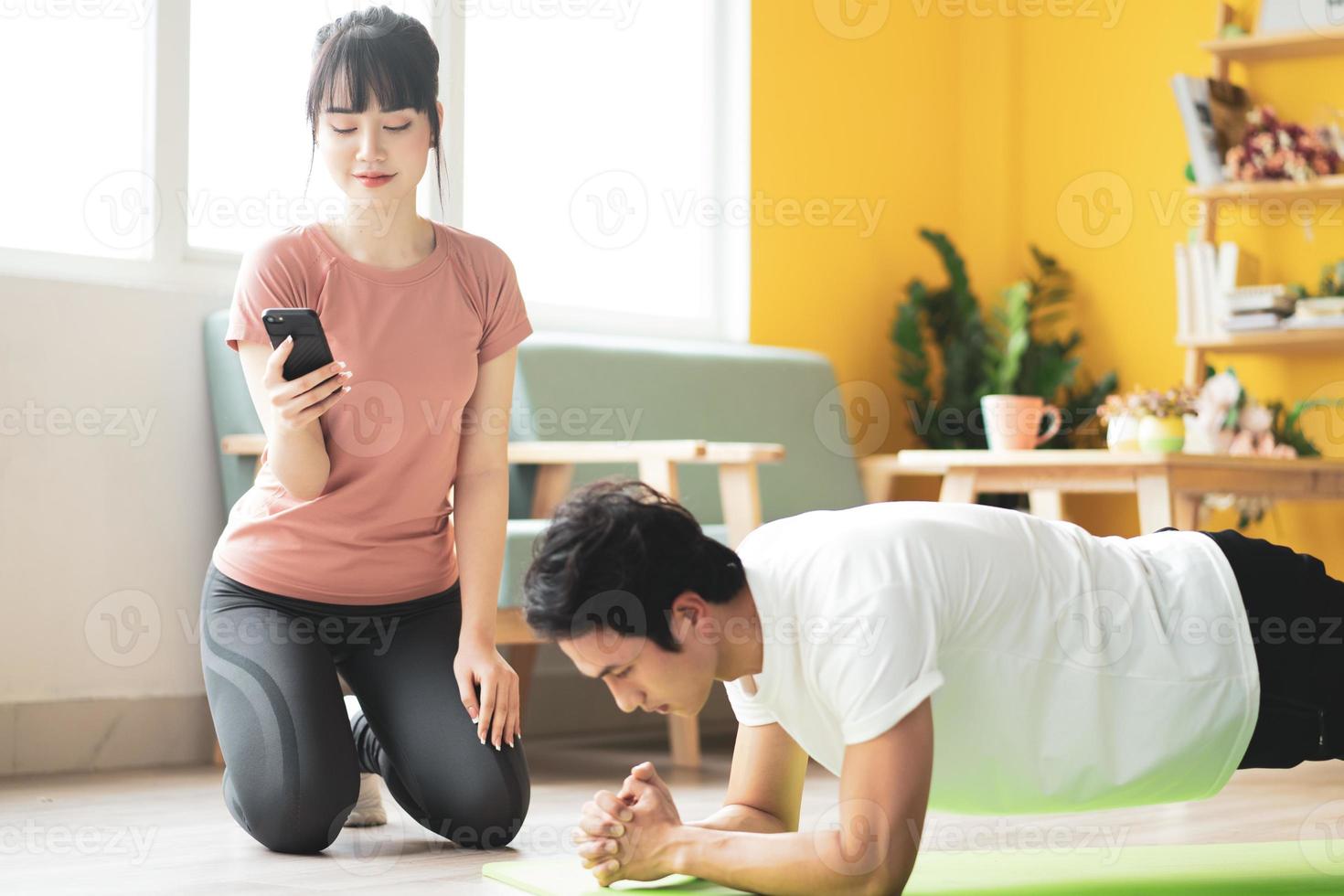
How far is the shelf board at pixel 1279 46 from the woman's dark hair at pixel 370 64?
112 inches

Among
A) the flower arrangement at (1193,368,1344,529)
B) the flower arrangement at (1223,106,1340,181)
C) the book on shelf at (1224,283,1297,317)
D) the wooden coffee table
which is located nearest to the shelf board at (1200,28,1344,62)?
the flower arrangement at (1223,106,1340,181)

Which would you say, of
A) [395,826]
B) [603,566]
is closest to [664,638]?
[603,566]

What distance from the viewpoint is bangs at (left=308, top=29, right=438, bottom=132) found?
2.04 meters

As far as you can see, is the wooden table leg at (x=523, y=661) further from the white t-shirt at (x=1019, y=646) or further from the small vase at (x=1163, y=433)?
the white t-shirt at (x=1019, y=646)

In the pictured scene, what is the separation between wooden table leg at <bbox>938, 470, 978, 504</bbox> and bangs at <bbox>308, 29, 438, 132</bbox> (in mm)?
1592

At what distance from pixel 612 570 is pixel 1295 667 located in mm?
691

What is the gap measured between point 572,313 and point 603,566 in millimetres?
2578

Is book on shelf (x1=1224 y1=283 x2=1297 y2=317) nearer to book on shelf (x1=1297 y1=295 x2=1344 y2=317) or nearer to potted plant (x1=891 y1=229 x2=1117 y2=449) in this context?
book on shelf (x1=1297 y1=295 x2=1344 y2=317)

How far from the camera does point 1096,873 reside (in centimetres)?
183

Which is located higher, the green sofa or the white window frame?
the white window frame
